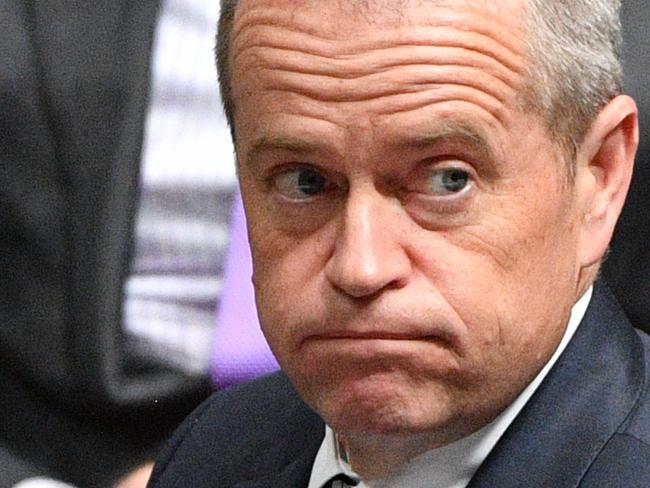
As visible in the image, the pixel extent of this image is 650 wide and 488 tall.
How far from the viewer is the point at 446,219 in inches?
A: 51.6

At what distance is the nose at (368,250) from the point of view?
1264 mm

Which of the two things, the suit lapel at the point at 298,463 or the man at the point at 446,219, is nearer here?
the man at the point at 446,219

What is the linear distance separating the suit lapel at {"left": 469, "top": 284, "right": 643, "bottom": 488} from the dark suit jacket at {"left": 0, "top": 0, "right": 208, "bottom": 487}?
924 millimetres

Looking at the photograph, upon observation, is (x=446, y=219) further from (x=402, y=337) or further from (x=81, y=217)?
(x=81, y=217)

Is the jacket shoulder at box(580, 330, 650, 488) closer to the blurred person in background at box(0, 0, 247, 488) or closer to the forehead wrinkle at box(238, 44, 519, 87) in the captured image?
the forehead wrinkle at box(238, 44, 519, 87)

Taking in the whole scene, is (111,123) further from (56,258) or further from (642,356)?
(642,356)

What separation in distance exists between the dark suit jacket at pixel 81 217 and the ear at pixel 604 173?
3.22 ft

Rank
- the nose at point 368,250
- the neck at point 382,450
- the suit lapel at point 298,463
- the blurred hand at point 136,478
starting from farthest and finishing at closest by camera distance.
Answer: the blurred hand at point 136,478, the suit lapel at point 298,463, the neck at point 382,450, the nose at point 368,250

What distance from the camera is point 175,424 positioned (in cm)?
226

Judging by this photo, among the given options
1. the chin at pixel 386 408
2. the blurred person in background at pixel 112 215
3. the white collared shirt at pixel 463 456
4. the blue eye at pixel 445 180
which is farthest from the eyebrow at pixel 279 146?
the blurred person in background at pixel 112 215

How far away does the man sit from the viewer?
4.21 ft

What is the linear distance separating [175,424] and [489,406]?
39.4 inches

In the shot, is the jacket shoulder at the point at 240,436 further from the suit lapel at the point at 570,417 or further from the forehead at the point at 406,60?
the forehead at the point at 406,60

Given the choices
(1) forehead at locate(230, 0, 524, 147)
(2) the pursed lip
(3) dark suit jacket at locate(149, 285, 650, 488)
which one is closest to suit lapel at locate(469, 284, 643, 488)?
(3) dark suit jacket at locate(149, 285, 650, 488)
